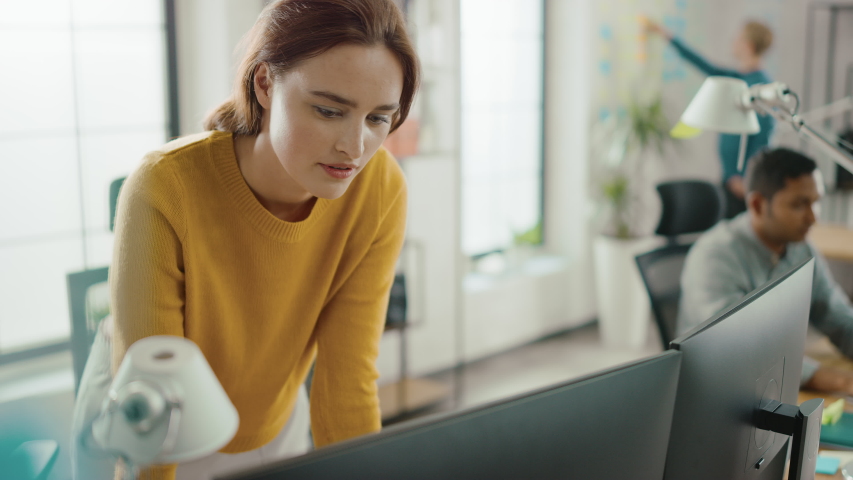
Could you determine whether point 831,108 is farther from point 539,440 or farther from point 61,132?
point 539,440

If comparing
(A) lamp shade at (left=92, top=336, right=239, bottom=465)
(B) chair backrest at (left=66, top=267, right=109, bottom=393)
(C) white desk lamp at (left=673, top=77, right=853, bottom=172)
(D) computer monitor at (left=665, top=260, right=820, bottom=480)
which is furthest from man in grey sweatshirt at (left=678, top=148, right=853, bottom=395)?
(A) lamp shade at (left=92, top=336, right=239, bottom=465)

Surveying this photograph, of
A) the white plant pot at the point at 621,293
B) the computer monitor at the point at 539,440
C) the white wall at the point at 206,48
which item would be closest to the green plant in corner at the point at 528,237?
the white plant pot at the point at 621,293

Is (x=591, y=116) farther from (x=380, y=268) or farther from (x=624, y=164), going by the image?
(x=380, y=268)

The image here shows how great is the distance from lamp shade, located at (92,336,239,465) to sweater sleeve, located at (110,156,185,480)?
56 cm

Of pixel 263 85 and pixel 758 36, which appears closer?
pixel 263 85

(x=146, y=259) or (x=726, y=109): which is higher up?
(x=726, y=109)

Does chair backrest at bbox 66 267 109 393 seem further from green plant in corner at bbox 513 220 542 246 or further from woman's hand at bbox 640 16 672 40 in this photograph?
woman's hand at bbox 640 16 672 40

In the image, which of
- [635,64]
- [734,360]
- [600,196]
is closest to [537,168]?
[600,196]

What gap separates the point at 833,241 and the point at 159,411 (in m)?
3.36

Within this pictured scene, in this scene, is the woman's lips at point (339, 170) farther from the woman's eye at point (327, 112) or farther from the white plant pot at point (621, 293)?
the white plant pot at point (621, 293)

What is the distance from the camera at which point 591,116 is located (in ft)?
14.1

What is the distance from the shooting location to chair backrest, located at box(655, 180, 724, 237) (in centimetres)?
272

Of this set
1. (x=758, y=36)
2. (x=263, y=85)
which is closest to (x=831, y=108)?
(x=758, y=36)

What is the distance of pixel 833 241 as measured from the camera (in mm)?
3266
